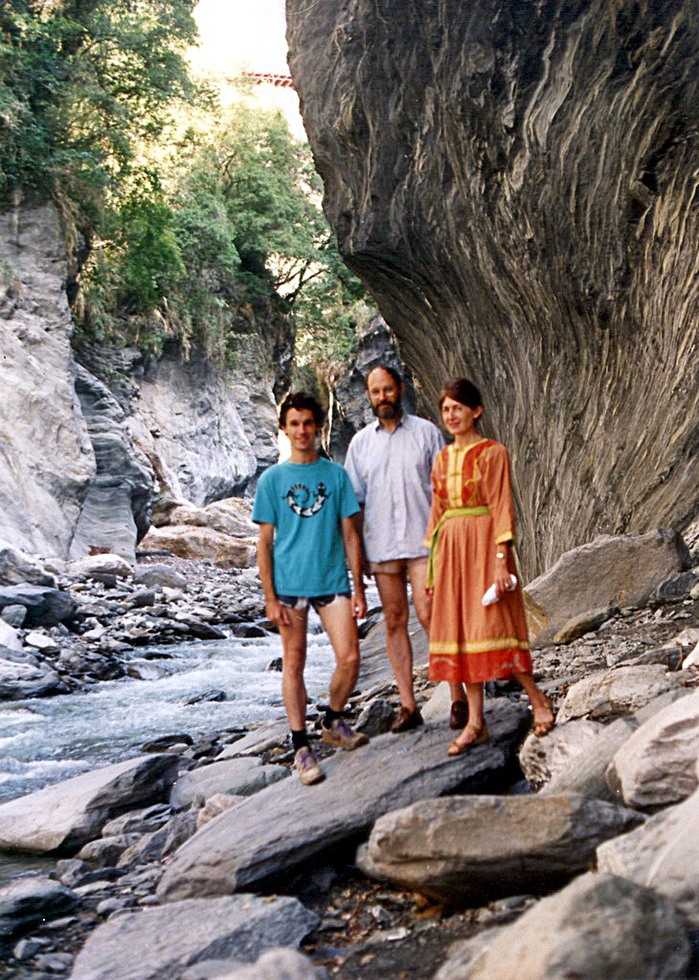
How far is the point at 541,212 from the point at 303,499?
5981mm

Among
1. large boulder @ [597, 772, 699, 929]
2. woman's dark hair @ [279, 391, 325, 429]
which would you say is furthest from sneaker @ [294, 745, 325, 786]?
large boulder @ [597, 772, 699, 929]

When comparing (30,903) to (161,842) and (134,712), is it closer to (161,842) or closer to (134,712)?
(161,842)

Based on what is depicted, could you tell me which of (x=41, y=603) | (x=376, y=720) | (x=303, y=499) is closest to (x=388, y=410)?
(x=303, y=499)

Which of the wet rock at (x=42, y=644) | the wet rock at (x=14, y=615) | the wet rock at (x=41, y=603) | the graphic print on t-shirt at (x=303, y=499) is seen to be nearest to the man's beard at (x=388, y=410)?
the graphic print on t-shirt at (x=303, y=499)

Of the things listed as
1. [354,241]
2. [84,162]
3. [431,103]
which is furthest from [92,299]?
[431,103]

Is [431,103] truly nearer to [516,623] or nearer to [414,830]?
[516,623]

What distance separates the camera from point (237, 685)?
996 cm

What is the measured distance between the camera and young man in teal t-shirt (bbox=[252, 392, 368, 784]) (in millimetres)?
4457

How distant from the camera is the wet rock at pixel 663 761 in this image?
3.08 metres

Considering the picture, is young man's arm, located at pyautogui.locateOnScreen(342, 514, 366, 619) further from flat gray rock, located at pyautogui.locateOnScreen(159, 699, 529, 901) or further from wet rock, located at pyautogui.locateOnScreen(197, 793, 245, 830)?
wet rock, located at pyautogui.locateOnScreen(197, 793, 245, 830)

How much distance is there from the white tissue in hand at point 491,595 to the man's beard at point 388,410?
974mm

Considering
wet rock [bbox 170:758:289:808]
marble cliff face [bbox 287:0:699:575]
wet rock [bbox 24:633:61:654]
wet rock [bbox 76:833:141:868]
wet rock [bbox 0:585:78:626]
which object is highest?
marble cliff face [bbox 287:0:699:575]

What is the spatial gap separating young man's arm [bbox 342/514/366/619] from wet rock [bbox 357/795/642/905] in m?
1.32

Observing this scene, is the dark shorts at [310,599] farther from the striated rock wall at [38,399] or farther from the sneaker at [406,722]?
the striated rock wall at [38,399]
